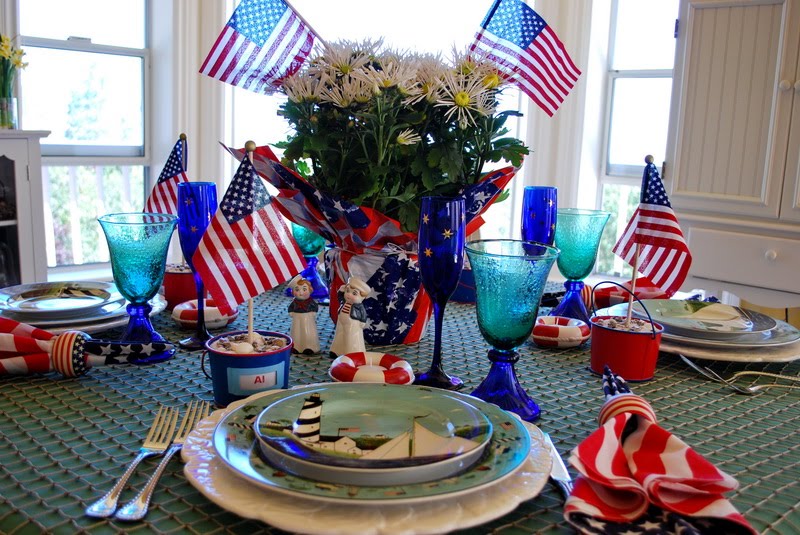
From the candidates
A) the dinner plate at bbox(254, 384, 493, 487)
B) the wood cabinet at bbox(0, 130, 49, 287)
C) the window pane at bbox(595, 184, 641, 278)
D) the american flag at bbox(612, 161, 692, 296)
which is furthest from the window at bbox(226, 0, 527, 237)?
the dinner plate at bbox(254, 384, 493, 487)

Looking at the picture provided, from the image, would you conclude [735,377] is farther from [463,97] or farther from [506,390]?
[463,97]

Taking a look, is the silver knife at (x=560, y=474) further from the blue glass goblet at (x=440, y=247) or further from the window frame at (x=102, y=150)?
the window frame at (x=102, y=150)

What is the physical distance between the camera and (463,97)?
1104 millimetres

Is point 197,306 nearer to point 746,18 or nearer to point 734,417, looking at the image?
point 734,417

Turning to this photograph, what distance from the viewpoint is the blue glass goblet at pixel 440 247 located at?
959 mm

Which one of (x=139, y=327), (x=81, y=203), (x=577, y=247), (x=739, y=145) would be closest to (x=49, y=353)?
(x=139, y=327)

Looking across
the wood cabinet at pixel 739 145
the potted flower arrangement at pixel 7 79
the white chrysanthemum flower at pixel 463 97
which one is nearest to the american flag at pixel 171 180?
the white chrysanthemum flower at pixel 463 97

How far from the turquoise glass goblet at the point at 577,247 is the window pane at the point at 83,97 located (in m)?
2.68

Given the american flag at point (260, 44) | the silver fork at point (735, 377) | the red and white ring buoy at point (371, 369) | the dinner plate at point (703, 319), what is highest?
the american flag at point (260, 44)

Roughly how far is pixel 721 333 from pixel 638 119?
98.6 inches

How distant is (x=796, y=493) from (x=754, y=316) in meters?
0.61

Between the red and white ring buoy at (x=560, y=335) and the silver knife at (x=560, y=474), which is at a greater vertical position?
the red and white ring buoy at (x=560, y=335)

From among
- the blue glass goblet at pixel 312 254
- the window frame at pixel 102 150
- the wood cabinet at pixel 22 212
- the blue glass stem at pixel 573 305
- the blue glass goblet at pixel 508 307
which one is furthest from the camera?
the window frame at pixel 102 150

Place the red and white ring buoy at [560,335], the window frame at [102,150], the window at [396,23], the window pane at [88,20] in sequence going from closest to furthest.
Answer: the red and white ring buoy at [560,335], the window pane at [88,20], the window frame at [102,150], the window at [396,23]
